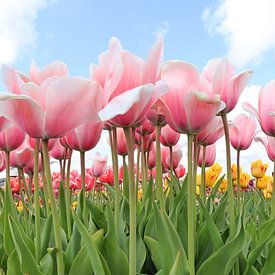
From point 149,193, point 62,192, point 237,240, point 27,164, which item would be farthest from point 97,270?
point 27,164

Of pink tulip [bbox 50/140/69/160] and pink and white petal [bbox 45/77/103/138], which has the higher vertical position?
pink and white petal [bbox 45/77/103/138]

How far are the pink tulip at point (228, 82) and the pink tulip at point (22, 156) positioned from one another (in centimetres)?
81

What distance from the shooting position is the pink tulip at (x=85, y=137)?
1097 mm

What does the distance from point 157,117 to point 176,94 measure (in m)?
0.18

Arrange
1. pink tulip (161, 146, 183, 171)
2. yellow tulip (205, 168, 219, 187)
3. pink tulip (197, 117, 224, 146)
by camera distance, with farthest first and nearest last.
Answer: yellow tulip (205, 168, 219, 187), pink tulip (161, 146, 183, 171), pink tulip (197, 117, 224, 146)

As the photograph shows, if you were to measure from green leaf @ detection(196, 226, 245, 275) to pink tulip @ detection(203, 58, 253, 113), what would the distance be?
10.6 inches

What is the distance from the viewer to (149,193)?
4.72 ft

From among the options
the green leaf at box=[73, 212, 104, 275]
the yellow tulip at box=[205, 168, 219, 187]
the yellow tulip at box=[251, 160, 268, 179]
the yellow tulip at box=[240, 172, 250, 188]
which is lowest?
the yellow tulip at box=[240, 172, 250, 188]

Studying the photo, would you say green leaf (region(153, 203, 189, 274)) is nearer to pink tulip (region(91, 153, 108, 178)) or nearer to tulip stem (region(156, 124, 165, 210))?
tulip stem (region(156, 124, 165, 210))

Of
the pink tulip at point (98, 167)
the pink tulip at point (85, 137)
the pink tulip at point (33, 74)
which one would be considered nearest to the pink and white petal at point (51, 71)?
the pink tulip at point (33, 74)

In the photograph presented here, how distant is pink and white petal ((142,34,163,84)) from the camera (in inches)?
28.0

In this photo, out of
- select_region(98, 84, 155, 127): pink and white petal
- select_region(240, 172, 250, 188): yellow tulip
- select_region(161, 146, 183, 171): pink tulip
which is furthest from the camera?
select_region(240, 172, 250, 188): yellow tulip

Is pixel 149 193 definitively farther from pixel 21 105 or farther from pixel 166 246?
pixel 21 105

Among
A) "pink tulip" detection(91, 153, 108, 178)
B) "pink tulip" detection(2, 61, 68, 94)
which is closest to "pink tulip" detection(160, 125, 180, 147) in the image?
"pink tulip" detection(2, 61, 68, 94)
